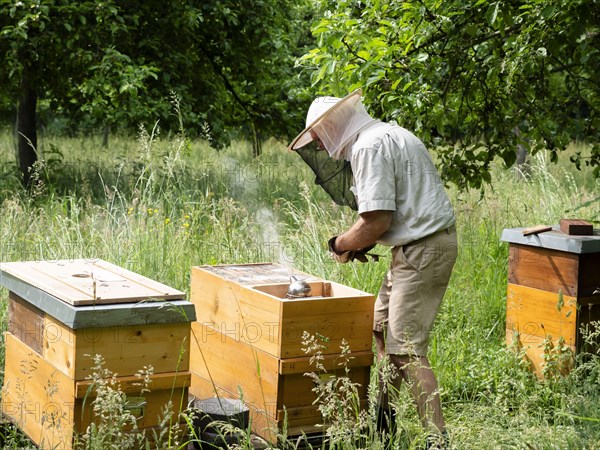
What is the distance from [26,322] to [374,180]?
1.59 m

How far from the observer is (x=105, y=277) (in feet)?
11.2

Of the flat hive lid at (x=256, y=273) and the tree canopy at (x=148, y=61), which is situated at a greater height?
the tree canopy at (x=148, y=61)

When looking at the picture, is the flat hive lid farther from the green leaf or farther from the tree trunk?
the tree trunk

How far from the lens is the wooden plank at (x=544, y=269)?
4.30 meters

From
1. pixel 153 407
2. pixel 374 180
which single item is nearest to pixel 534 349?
pixel 374 180

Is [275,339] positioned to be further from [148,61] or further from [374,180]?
[148,61]

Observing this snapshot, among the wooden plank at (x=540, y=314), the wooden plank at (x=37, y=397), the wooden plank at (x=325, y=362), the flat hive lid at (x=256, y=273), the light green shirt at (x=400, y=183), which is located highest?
the light green shirt at (x=400, y=183)

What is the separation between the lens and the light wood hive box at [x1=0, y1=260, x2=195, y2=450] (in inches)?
114

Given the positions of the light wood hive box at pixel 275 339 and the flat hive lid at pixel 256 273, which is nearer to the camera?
the light wood hive box at pixel 275 339

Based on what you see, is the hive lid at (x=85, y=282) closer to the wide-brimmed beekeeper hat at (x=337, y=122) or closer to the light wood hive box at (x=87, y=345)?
the light wood hive box at (x=87, y=345)

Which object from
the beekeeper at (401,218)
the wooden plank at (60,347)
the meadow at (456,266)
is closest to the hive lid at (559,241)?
the meadow at (456,266)

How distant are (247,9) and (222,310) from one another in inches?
283

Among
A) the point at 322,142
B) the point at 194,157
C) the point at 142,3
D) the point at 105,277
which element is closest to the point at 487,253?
the point at 322,142

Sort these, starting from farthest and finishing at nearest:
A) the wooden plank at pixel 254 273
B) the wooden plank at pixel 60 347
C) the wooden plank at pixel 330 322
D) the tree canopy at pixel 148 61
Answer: the tree canopy at pixel 148 61
the wooden plank at pixel 254 273
the wooden plank at pixel 330 322
the wooden plank at pixel 60 347
